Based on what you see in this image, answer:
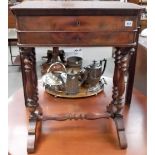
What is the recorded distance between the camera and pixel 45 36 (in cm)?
65

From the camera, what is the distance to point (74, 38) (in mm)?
651

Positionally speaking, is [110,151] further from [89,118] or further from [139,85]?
[139,85]

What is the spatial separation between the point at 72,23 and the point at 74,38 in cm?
4

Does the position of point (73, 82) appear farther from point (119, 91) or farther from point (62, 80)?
point (119, 91)

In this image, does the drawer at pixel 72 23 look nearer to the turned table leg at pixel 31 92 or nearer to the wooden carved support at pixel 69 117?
the turned table leg at pixel 31 92

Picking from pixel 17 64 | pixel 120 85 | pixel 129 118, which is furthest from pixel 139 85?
pixel 17 64

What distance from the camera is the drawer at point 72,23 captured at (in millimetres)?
628

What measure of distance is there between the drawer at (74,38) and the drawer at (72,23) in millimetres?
14

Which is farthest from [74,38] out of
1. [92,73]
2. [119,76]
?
[92,73]

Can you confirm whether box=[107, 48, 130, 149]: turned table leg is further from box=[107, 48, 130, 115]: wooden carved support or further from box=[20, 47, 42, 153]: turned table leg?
box=[20, 47, 42, 153]: turned table leg

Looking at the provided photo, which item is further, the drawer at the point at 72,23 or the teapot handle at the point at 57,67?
the teapot handle at the point at 57,67

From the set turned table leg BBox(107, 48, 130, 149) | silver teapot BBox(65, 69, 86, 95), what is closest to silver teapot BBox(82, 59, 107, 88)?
silver teapot BBox(65, 69, 86, 95)

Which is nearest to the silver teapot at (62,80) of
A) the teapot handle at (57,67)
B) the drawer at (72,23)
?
the teapot handle at (57,67)
